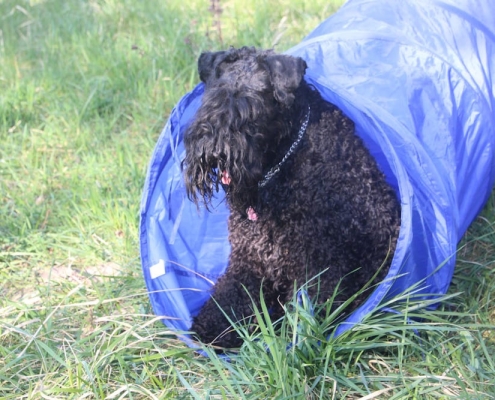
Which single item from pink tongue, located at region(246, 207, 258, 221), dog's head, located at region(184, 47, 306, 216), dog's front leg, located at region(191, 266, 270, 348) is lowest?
dog's front leg, located at region(191, 266, 270, 348)

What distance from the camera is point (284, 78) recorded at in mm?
2777

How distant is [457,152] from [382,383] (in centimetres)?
119

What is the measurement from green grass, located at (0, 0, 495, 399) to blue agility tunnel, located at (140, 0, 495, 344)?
22 centimetres

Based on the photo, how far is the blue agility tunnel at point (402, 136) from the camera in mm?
2799

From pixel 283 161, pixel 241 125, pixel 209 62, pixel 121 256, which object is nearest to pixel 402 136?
pixel 283 161

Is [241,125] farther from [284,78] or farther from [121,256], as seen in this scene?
[121,256]

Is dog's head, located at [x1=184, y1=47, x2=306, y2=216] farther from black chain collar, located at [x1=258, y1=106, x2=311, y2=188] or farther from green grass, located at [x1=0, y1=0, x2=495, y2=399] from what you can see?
green grass, located at [x1=0, y1=0, x2=495, y2=399]

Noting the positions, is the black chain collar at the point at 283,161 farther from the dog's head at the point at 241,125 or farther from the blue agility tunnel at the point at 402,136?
the blue agility tunnel at the point at 402,136

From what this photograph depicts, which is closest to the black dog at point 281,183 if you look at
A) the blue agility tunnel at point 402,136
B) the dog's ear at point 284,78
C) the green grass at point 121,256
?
the dog's ear at point 284,78

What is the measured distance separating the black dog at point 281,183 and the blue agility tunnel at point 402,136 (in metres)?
0.15

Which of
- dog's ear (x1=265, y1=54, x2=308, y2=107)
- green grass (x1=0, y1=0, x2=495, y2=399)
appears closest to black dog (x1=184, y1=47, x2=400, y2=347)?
dog's ear (x1=265, y1=54, x2=308, y2=107)

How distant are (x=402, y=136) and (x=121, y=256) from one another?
1.74m

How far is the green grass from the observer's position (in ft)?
8.39

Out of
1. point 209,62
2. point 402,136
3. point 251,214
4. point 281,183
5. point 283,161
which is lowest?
point 251,214
